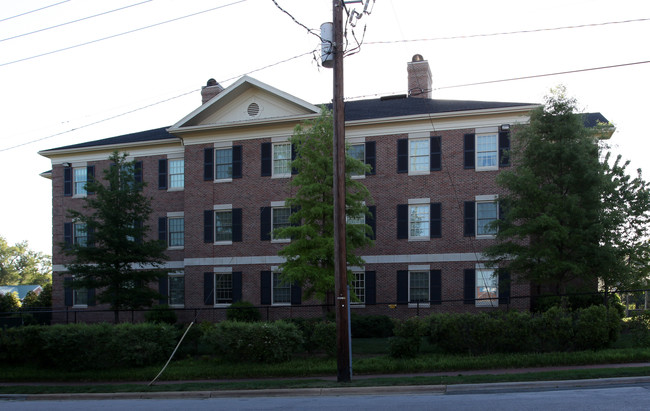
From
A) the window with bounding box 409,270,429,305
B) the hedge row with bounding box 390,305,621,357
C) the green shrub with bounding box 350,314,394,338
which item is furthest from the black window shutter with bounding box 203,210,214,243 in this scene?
the hedge row with bounding box 390,305,621,357

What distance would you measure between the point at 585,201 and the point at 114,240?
690 inches

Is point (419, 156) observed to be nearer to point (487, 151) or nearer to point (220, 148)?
point (487, 151)

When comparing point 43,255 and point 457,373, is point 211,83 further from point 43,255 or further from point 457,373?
point 43,255

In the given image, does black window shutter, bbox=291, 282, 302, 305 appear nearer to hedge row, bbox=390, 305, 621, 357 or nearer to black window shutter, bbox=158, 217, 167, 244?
black window shutter, bbox=158, 217, 167, 244

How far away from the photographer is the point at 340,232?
45.5 ft

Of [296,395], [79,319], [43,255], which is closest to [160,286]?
[79,319]

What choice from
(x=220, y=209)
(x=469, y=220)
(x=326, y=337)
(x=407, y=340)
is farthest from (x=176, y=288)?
(x=407, y=340)

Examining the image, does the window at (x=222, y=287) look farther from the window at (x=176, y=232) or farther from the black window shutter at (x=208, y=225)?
the window at (x=176, y=232)

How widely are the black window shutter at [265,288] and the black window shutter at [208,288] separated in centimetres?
274

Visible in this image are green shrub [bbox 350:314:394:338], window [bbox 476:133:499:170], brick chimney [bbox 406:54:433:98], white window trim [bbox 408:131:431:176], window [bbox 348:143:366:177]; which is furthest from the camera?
brick chimney [bbox 406:54:433:98]

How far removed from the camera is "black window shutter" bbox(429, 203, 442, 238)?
27.2 m

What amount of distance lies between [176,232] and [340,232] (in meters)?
20.2

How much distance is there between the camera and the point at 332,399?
12.2m

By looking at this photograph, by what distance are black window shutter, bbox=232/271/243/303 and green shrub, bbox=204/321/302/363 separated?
12632mm
